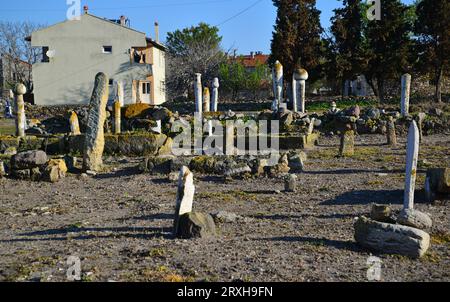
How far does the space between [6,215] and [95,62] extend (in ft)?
111

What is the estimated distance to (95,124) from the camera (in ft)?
42.2

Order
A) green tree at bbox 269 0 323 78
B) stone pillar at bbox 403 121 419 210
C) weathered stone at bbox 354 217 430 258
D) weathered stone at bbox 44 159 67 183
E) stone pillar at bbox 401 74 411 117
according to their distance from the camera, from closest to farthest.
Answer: weathered stone at bbox 354 217 430 258, stone pillar at bbox 403 121 419 210, weathered stone at bbox 44 159 67 183, stone pillar at bbox 401 74 411 117, green tree at bbox 269 0 323 78

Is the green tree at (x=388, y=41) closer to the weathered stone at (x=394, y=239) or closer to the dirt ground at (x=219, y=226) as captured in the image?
the dirt ground at (x=219, y=226)

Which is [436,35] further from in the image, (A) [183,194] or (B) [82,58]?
(A) [183,194]

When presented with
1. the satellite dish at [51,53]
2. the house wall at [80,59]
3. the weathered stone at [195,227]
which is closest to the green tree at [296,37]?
the house wall at [80,59]

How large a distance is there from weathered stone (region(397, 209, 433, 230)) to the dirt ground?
0.18 m

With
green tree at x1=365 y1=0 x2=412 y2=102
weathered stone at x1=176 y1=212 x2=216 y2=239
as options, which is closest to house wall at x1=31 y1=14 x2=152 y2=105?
green tree at x1=365 y1=0 x2=412 y2=102

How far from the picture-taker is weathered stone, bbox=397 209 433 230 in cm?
646

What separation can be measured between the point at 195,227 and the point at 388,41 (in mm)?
30090

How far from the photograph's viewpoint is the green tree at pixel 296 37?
34.7 m

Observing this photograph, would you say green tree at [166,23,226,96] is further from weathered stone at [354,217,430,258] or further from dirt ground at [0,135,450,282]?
weathered stone at [354,217,430,258]

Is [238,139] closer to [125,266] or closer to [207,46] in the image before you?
[125,266]

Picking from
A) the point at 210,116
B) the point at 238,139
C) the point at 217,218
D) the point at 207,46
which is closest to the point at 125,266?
the point at 217,218
